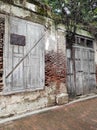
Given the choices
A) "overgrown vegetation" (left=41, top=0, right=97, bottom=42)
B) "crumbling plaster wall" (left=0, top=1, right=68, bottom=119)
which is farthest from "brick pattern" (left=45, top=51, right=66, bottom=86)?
"overgrown vegetation" (left=41, top=0, right=97, bottom=42)

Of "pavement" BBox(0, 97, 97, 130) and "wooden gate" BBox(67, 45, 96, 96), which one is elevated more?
"wooden gate" BBox(67, 45, 96, 96)

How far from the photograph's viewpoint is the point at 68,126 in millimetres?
5449

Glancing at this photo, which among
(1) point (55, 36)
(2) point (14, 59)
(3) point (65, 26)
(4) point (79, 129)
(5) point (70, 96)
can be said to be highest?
(3) point (65, 26)

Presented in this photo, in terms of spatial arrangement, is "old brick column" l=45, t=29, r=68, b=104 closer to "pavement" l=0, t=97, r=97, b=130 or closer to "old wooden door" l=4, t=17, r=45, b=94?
"old wooden door" l=4, t=17, r=45, b=94

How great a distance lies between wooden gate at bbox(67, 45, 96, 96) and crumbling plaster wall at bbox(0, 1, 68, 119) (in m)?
0.84

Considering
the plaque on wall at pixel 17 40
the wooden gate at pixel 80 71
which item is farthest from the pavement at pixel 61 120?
the plaque on wall at pixel 17 40

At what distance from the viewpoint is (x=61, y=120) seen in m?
5.82

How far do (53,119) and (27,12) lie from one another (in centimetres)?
336

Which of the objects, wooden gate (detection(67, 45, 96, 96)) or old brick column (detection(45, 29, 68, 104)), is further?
wooden gate (detection(67, 45, 96, 96))

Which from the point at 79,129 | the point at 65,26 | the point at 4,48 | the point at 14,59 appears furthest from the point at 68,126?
the point at 65,26

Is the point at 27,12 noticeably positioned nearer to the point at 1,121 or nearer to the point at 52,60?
the point at 52,60

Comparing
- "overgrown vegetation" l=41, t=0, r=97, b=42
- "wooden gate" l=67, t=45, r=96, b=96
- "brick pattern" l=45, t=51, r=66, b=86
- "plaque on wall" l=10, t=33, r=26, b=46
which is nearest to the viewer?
"plaque on wall" l=10, t=33, r=26, b=46

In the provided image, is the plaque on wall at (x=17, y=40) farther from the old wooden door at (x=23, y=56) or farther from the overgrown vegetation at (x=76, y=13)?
the overgrown vegetation at (x=76, y=13)

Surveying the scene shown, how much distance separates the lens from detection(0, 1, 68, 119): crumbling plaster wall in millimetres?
5637
